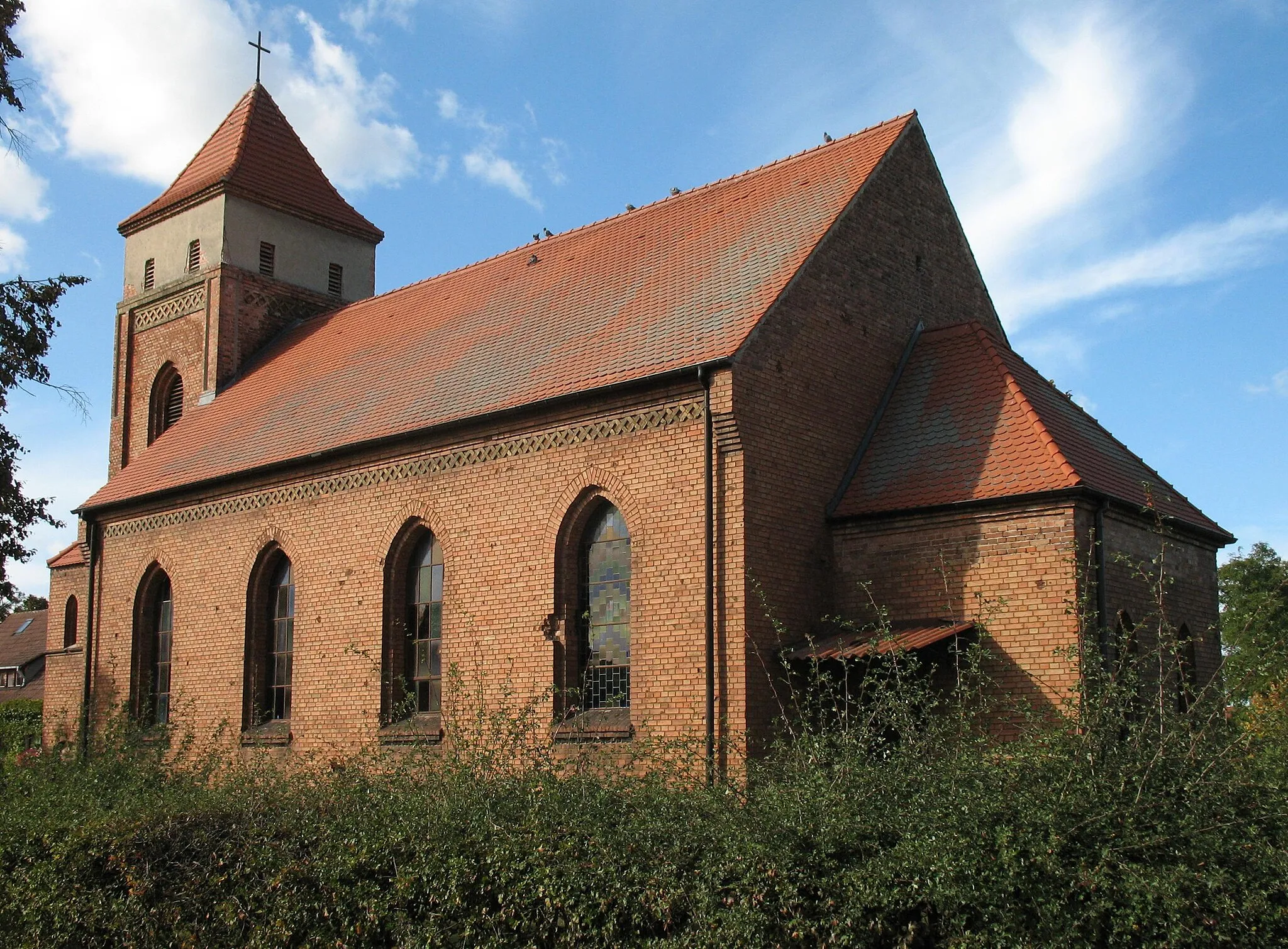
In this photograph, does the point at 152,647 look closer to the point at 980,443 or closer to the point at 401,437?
the point at 401,437

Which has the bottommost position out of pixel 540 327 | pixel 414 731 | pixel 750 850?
pixel 750 850

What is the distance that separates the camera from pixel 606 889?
26.1ft

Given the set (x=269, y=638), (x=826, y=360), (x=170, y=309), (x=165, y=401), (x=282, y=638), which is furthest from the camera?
(x=165, y=401)

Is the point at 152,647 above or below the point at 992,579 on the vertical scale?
below

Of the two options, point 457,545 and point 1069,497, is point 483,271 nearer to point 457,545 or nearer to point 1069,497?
point 457,545

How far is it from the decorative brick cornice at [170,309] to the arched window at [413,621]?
10.6 m

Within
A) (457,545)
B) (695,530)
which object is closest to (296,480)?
(457,545)

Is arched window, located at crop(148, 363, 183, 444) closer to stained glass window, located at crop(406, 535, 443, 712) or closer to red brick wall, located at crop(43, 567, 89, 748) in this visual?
red brick wall, located at crop(43, 567, 89, 748)

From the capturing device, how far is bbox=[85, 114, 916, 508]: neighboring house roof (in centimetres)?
1596

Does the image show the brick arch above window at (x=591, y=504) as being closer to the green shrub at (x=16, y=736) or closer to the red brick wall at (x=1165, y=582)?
the red brick wall at (x=1165, y=582)

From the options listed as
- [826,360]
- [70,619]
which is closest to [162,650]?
[70,619]

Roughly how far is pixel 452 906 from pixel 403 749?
27.6 ft

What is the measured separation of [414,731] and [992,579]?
7641 millimetres

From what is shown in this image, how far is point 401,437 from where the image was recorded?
57.3 feet
